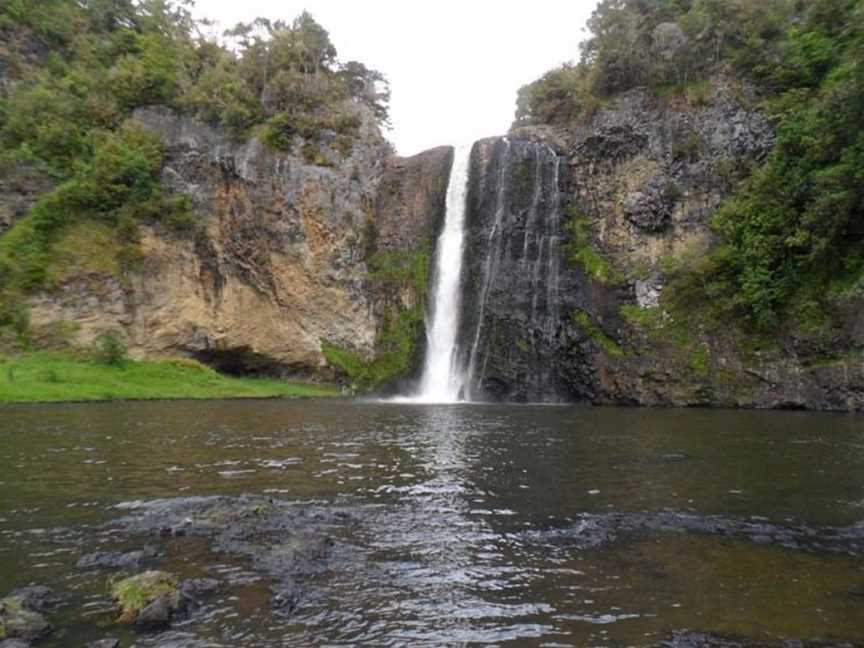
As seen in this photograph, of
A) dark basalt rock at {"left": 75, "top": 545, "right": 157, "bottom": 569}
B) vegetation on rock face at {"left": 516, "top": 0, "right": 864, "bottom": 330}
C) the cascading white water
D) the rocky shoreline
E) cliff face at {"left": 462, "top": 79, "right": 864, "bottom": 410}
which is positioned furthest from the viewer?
the cascading white water

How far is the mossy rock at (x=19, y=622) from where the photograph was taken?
4.98 metres

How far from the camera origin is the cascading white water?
35781mm

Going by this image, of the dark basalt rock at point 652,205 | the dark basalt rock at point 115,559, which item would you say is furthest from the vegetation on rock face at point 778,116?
the dark basalt rock at point 115,559

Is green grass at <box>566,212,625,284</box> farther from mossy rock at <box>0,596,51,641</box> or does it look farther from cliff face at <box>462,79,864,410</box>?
mossy rock at <box>0,596,51,641</box>

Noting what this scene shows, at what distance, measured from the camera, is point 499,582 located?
6.53 metres

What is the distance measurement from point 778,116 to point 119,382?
3931cm

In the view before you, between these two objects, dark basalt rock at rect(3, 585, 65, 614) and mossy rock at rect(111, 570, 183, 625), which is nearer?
mossy rock at rect(111, 570, 183, 625)

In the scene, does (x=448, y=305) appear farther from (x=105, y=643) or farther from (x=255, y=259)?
(x=105, y=643)

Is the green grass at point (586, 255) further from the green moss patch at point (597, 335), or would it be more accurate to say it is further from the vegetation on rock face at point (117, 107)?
the vegetation on rock face at point (117, 107)

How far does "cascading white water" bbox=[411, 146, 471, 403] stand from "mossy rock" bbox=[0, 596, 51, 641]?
2871 cm

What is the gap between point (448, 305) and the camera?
38.1 m

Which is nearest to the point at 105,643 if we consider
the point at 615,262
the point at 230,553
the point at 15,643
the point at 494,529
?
the point at 15,643

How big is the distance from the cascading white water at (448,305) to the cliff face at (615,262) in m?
0.97

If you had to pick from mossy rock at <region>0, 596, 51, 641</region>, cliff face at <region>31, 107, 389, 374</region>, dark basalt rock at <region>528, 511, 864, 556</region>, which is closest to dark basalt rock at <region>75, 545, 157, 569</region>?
mossy rock at <region>0, 596, 51, 641</region>
